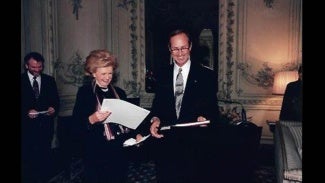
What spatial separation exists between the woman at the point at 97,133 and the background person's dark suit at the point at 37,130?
2.44m

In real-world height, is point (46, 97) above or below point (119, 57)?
below

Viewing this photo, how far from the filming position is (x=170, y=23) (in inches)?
264

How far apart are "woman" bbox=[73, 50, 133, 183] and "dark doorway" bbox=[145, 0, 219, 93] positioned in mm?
4269

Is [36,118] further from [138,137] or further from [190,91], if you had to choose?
[190,91]

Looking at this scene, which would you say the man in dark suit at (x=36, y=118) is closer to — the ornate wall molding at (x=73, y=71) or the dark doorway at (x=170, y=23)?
the ornate wall molding at (x=73, y=71)

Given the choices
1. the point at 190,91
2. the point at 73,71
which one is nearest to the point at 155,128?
the point at 190,91

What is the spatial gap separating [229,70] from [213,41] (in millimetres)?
709

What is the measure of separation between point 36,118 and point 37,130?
18 cm

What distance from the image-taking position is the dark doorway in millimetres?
6531

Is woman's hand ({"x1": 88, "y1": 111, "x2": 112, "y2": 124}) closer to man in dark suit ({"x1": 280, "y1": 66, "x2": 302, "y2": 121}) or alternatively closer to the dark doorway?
man in dark suit ({"x1": 280, "y1": 66, "x2": 302, "y2": 121})

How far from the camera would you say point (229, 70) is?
645cm

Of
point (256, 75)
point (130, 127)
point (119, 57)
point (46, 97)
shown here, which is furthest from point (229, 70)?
point (130, 127)

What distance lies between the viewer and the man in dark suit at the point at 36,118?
456cm

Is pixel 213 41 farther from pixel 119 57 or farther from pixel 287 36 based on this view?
pixel 119 57
